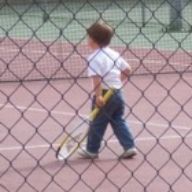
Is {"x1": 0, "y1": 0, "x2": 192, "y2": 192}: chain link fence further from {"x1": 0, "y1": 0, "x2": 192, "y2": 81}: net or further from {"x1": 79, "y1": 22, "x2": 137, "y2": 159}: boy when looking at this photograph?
{"x1": 0, "y1": 0, "x2": 192, "y2": 81}: net

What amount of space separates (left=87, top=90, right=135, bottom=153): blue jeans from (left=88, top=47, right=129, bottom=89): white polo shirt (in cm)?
15

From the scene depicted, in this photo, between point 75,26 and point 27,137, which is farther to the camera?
point 75,26

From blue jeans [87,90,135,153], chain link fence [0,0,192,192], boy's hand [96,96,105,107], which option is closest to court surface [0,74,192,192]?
chain link fence [0,0,192,192]

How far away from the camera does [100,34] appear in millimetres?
6992

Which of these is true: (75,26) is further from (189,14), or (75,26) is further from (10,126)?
(10,126)

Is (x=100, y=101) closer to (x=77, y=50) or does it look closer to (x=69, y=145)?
Result: (x=69, y=145)

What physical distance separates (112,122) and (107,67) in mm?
739

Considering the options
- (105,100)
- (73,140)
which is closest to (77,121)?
(73,140)

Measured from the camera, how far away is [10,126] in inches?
345

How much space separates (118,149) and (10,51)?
8839 millimetres

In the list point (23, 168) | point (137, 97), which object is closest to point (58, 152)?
point (23, 168)

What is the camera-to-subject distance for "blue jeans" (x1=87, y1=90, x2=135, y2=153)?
722 cm

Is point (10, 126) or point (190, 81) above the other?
point (10, 126)

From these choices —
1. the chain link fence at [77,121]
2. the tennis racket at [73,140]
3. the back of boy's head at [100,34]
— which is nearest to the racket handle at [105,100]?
the tennis racket at [73,140]
